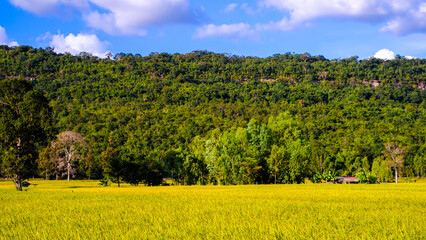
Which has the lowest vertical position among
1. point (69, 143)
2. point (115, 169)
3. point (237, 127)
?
point (115, 169)

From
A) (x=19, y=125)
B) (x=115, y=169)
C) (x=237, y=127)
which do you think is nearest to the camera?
(x=19, y=125)

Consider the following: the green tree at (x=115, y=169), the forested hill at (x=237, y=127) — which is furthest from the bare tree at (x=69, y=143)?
the green tree at (x=115, y=169)

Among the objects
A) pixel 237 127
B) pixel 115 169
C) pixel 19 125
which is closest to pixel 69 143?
pixel 115 169

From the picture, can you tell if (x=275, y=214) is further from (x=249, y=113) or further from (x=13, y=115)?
(x=249, y=113)

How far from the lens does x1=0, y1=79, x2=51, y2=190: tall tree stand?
3875 centimetres

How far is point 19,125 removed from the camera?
38.5m

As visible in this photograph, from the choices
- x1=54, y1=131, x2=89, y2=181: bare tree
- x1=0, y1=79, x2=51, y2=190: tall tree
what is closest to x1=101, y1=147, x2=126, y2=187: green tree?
x1=0, y1=79, x2=51, y2=190: tall tree

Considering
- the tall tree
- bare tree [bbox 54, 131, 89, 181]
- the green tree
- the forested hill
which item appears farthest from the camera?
bare tree [bbox 54, 131, 89, 181]

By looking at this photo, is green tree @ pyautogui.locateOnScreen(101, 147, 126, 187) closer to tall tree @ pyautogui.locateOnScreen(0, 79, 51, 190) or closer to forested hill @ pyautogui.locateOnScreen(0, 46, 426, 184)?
forested hill @ pyautogui.locateOnScreen(0, 46, 426, 184)

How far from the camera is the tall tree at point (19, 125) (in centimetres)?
3875

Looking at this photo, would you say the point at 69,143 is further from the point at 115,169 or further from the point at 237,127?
the point at 237,127

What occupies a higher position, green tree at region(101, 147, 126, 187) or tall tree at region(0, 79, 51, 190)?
tall tree at region(0, 79, 51, 190)

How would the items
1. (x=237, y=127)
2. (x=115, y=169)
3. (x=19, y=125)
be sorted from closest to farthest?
(x=19, y=125), (x=115, y=169), (x=237, y=127)

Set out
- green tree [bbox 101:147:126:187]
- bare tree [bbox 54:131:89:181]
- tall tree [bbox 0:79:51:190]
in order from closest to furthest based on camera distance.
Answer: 1. tall tree [bbox 0:79:51:190]
2. green tree [bbox 101:147:126:187]
3. bare tree [bbox 54:131:89:181]
